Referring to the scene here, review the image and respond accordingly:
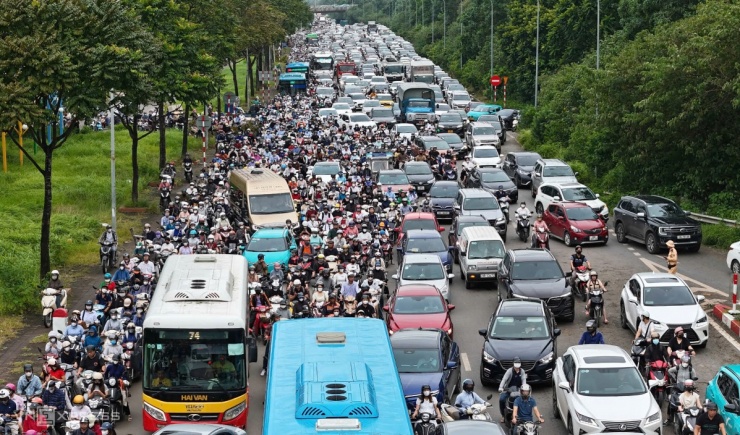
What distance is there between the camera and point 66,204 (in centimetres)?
4497

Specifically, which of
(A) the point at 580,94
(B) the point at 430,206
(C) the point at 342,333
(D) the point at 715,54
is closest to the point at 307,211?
(B) the point at 430,206

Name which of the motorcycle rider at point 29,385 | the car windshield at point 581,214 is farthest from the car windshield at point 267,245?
the motorcycle rider at point 29,385

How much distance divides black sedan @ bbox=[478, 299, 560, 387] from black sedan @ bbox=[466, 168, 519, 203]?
64.0 feet

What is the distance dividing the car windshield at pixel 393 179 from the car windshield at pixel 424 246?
11193 millimetres

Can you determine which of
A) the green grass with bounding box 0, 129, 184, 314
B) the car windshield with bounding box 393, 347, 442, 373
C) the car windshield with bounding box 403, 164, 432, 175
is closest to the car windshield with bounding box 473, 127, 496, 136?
the car windshield with bounding box 403, 164, 432, 175

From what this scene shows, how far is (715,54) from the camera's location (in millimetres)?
38031

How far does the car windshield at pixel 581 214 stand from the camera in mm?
37219

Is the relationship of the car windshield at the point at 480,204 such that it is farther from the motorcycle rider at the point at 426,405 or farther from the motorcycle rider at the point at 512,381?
the motorcycle rider at the point at 426,405

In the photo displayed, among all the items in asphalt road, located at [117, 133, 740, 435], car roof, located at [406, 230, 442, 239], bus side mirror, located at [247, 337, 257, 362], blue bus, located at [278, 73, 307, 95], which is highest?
blue bus, located at [278, 73, 307, 95]

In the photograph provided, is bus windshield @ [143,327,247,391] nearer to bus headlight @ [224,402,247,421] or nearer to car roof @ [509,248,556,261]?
bus headlight @ [224,402,247,421]

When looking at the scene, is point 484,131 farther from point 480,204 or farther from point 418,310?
point 418,310

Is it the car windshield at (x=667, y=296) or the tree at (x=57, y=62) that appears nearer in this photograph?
the car windshield at (x=667, y=296)

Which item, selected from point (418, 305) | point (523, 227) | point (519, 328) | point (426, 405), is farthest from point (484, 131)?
point (426, 405)

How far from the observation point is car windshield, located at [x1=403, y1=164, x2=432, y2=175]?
4709 centimetres
